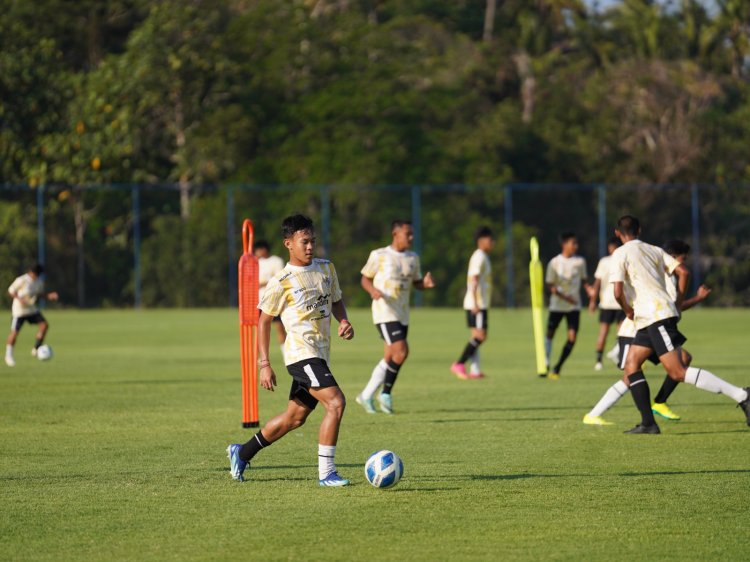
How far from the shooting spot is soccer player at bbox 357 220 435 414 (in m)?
13.9

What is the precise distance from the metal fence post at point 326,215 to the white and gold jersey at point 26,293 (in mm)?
16654

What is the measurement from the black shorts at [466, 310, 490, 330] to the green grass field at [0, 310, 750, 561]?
0.76 metres

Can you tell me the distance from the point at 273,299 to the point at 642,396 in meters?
4.13

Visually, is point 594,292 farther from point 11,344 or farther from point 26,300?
point 11,344

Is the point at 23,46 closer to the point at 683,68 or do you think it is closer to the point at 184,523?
the point at 683,68

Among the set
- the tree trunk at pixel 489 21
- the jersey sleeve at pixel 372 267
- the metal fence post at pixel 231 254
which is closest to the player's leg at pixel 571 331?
the jersey sleeve at pixel 372 267

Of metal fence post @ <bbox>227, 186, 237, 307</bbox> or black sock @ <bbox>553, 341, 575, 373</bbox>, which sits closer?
black sock @ <bbox>553, 341, 575, 373</bbox>

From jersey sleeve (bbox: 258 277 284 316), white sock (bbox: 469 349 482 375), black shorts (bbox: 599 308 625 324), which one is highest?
jersey sleeve (bbox: 258 277 284 316)

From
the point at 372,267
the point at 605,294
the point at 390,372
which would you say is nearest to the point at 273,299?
the point at 390,372

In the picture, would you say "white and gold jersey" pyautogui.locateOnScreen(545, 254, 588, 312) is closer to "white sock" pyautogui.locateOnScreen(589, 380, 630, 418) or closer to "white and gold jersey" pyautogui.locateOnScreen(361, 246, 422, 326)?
"white and gold jersey" pyautogui.locateOnScreen(361, 246, 422, 326)

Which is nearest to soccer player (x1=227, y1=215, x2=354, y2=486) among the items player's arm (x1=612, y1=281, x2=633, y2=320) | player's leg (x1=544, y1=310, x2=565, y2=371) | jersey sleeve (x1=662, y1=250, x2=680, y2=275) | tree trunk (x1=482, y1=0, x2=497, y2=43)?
player's arm (x1=612, y1=281, x2=633, y2=320)

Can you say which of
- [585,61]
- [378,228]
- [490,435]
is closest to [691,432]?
[490,435]

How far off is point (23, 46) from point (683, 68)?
21605 millimetres

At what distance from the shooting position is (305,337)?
9.07 meters
